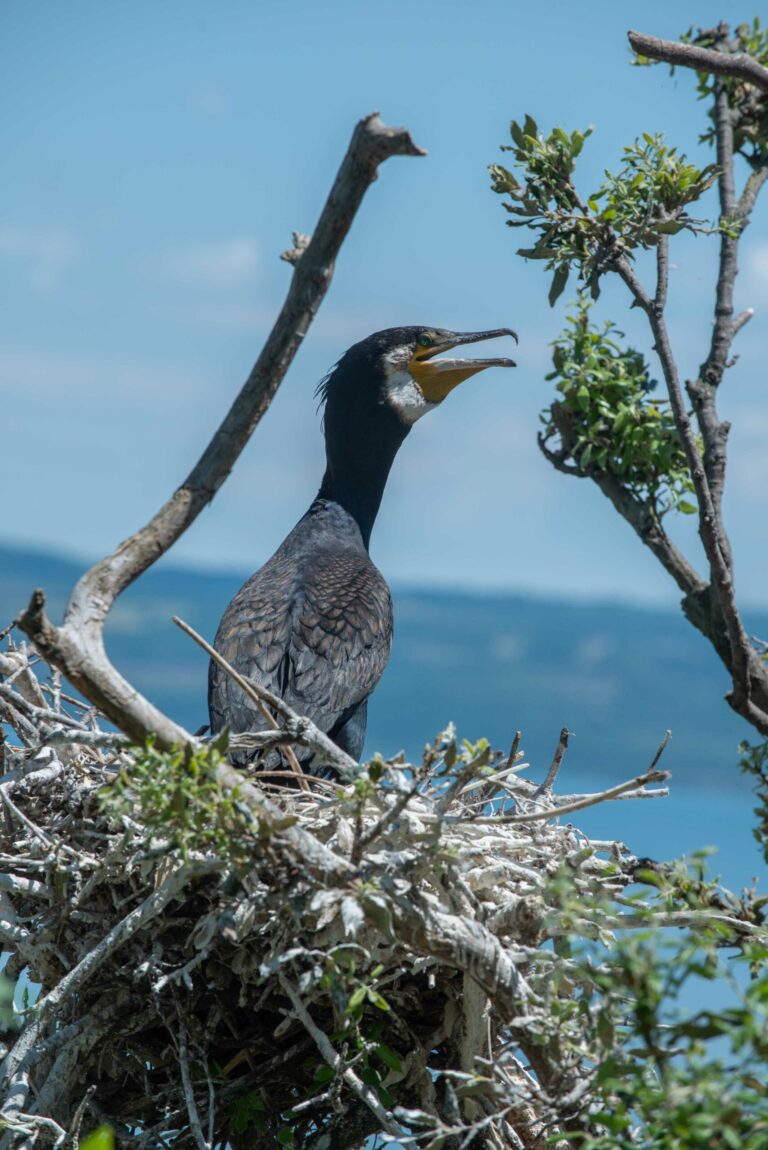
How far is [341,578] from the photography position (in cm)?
388

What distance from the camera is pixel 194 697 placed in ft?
49.8

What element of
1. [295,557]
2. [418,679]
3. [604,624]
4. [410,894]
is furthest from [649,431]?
[604,624]

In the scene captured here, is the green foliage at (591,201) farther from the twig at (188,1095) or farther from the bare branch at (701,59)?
the twig at (188,1095)

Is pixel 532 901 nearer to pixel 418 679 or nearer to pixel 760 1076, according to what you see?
pixel 760 1076

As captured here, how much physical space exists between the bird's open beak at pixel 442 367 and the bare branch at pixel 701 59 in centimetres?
195

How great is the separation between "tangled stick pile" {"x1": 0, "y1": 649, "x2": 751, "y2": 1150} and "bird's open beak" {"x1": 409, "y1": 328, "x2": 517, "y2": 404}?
1844mm

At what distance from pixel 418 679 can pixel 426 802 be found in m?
14.8

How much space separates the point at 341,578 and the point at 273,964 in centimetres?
194

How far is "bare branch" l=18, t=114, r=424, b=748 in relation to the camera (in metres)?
1.68

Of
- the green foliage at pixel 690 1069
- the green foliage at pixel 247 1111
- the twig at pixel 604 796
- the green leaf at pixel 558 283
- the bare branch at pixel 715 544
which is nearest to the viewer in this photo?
the green foliage at pixel 690 1069

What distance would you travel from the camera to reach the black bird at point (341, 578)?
3.44 m

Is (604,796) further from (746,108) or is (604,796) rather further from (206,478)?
(746,108)

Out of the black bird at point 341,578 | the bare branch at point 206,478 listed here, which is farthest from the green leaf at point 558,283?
the bare branch at point 206,478

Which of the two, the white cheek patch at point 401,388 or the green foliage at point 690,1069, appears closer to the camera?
the green foliage at point 690,1069
